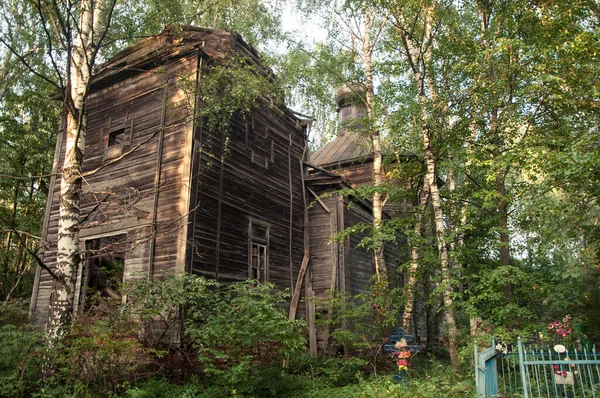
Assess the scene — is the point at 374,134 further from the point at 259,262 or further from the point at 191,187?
the point at 191,187

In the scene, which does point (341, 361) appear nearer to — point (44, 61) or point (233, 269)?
point (233, 269)

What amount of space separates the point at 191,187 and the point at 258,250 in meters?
3.19

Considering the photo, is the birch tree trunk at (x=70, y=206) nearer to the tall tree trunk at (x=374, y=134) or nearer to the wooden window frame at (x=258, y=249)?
the wooden window frame at (x=258, y=249)

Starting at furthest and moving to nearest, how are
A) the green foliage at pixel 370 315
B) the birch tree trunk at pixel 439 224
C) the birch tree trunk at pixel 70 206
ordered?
the green foliage at pixel 370 315 → the birch tree trunk at pixel 439 224 → the birch tree trunk at pixel 70 206

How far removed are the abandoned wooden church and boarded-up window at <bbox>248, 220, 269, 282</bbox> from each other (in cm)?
3

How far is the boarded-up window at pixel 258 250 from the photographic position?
12063 mm

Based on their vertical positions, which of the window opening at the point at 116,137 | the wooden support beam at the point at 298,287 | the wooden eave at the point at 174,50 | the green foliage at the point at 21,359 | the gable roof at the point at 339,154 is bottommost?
the green foliage at the point at 21,359

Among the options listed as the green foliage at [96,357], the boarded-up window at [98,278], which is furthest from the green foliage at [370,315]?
the boarded-up window at [98,278]

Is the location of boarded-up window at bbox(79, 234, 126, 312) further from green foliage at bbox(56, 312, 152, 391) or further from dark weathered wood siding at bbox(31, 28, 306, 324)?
green foliage at bbox(56, 312, 152, 391)

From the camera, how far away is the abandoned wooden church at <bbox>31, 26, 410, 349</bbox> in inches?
404

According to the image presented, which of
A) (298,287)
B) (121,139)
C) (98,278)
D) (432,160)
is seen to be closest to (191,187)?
(121,139)

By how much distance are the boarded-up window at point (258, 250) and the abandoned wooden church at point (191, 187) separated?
3 centimetres

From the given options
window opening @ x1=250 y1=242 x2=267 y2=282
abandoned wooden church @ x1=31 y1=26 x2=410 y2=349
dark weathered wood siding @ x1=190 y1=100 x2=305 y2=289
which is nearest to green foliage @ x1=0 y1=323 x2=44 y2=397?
abandoned wooden church @ x1=31 y1=26 x2=410 y2=349

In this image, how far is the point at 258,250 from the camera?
41.1ft
